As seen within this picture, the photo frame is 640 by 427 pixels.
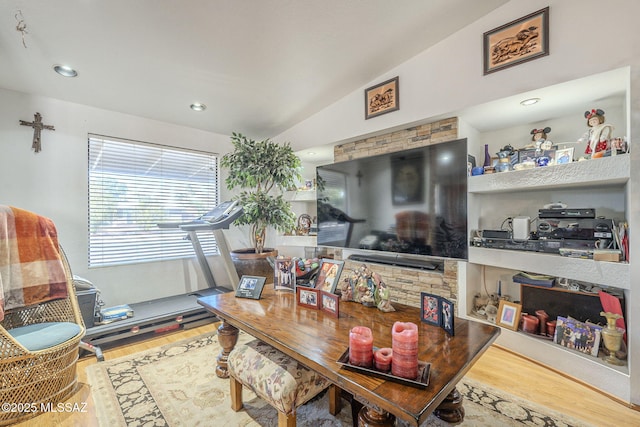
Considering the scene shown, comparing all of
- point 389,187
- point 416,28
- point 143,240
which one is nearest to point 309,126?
point 389,187

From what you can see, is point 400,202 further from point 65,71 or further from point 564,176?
point 65,71

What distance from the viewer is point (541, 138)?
238 centimetres

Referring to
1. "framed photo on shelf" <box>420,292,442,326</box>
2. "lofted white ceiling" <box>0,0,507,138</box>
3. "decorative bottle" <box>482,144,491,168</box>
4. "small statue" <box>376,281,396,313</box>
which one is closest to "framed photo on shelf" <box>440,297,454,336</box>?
"framed photo on shelf" <box>420,292,442,326</box>

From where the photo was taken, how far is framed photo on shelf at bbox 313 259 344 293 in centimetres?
178

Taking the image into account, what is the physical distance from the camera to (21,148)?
2.62 meters

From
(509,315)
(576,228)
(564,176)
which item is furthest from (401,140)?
(509,315)

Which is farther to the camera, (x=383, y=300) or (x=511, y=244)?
(x=511, y=244)

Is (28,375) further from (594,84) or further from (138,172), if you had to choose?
(594,84)

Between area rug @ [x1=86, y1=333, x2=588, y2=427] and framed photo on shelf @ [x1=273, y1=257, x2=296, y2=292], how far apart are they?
72cm

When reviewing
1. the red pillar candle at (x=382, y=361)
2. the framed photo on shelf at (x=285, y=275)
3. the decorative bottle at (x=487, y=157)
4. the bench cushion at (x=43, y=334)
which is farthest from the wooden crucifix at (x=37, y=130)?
the decorative bottle at (x=487, y=157)

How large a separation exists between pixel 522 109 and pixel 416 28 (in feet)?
3.67

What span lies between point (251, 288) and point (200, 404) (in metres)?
0.75

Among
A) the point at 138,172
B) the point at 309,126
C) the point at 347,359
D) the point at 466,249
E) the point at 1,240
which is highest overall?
the point at 309,126

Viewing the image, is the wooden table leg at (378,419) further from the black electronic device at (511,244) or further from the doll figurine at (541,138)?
the doll figurine at (541,138)
